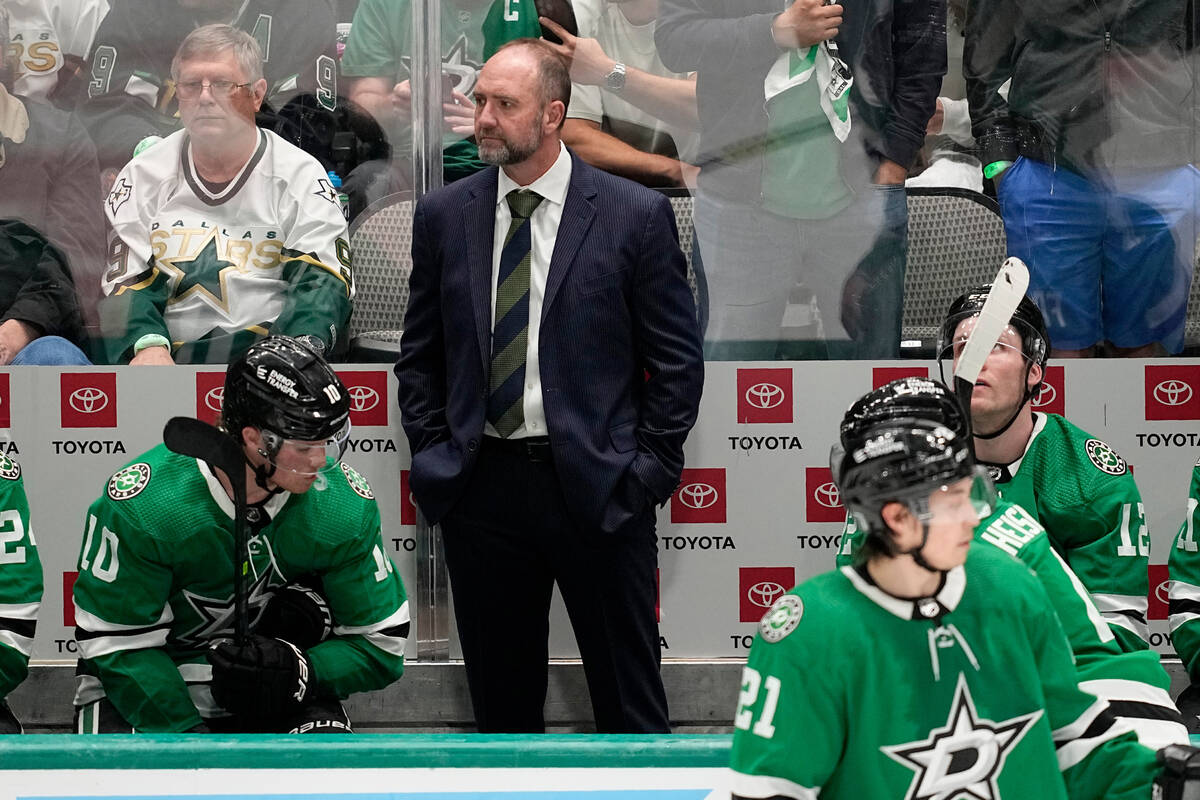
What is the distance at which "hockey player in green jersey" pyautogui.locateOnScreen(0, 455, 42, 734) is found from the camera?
119 inches

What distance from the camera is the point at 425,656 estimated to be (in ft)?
12.9

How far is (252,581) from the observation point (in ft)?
9.85

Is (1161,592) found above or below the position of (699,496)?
below

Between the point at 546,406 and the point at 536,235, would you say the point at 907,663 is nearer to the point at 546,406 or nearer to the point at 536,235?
the point at 546,406

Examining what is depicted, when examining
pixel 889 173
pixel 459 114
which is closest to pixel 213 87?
pixel 459 114

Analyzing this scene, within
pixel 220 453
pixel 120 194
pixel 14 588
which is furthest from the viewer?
pixel 120 194

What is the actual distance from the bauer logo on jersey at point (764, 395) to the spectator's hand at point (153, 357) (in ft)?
4.98

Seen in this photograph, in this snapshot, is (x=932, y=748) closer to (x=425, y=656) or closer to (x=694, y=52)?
(x=425, y=656)

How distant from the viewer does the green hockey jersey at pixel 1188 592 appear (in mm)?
3150

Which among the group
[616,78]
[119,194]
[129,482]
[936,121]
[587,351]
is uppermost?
[616,78]

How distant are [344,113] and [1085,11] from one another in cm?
207

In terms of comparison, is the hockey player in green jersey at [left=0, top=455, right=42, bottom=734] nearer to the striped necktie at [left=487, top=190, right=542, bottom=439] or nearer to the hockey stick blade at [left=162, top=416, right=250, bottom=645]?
the hockey stick blade at [left=162, top=416, right=250, bottom=645]

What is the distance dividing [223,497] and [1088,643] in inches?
65.3

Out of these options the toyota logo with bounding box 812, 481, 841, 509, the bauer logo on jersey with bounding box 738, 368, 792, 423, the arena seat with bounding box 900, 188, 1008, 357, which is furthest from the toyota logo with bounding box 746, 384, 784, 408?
the arena seat with bounding box 900, 188, 1008, 357
